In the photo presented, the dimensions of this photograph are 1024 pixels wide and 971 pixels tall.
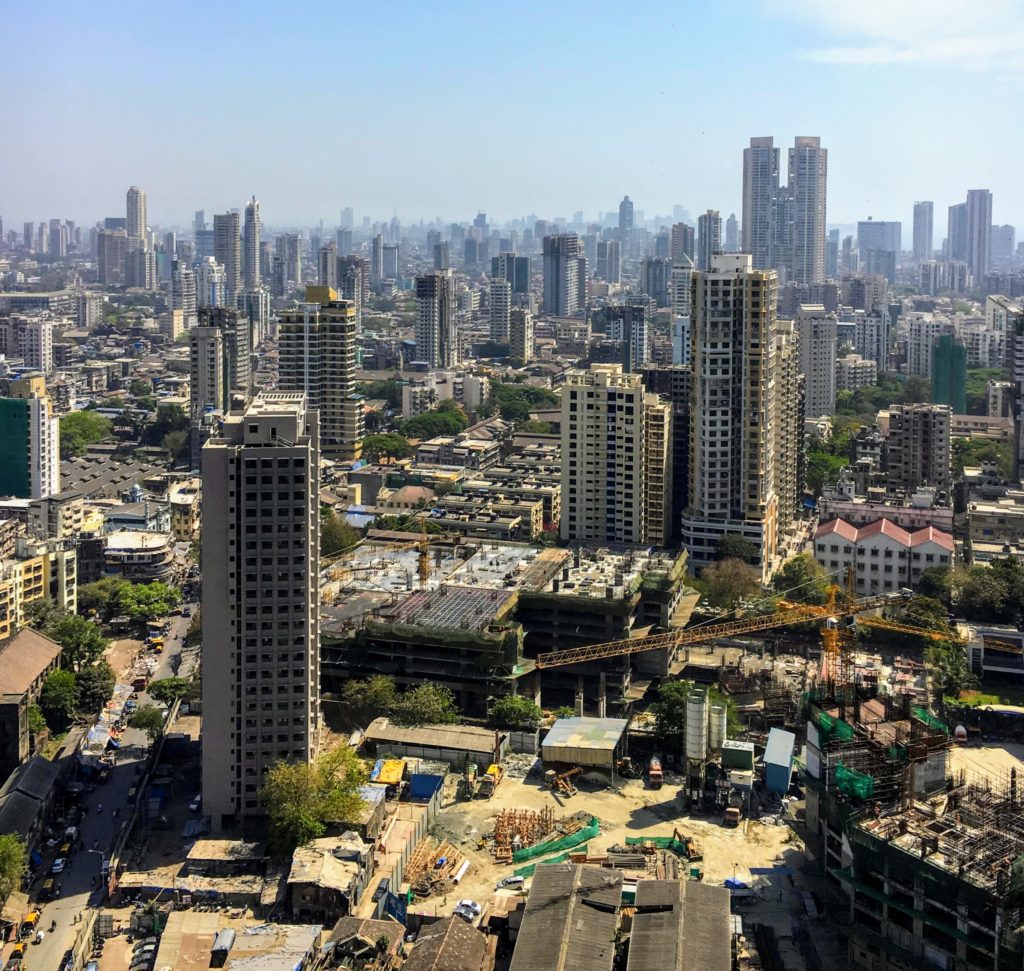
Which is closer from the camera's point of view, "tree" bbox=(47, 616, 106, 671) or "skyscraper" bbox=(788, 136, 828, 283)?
"tree" bbox=(47, 616, 106, 671)

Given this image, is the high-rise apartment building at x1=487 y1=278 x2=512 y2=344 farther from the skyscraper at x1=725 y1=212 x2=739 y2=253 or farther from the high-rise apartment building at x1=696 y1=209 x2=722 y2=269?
the skyscraper at x1=725 y1=212 x2=739 y2=253

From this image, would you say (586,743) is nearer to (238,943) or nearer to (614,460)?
(238,943)

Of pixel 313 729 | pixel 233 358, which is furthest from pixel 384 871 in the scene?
pixel 233 358

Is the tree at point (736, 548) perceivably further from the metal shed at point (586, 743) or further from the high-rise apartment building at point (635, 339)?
the high-rise apartment building at point (635, 339)

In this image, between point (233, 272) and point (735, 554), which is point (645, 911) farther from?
point (233, 272)

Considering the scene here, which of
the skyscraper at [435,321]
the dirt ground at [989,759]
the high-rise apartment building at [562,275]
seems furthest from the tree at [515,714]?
the high-rise apartment building at [562,275]

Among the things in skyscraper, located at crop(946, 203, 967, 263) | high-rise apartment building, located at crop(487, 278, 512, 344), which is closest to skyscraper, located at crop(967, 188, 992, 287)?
skyscraper, located at crop(946, 203, 967, 263)
